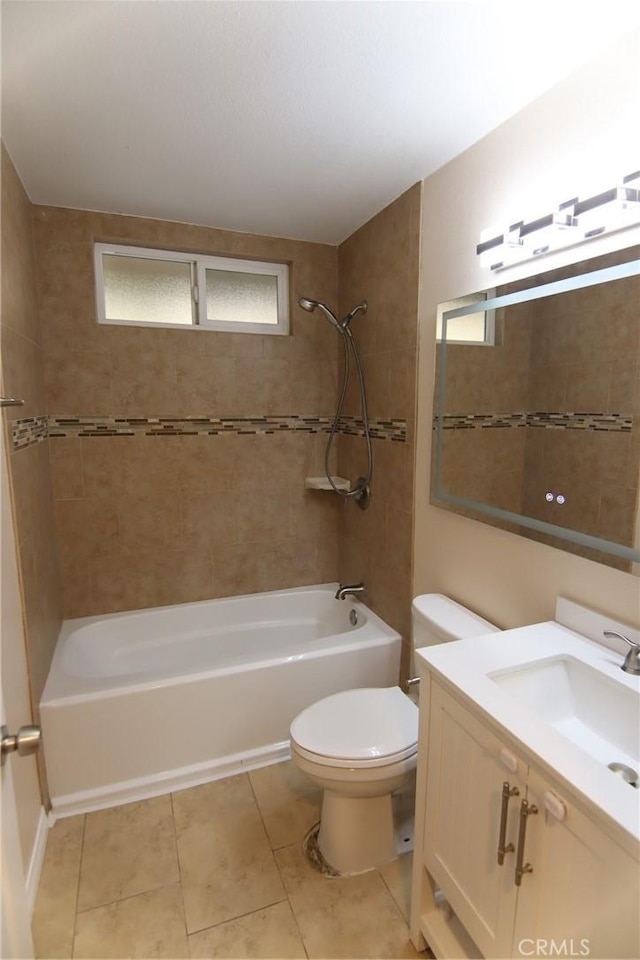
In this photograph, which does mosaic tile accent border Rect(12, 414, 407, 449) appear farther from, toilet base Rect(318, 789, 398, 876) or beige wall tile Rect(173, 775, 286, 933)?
beige wall tile Rect(173, 775, 286, 933)

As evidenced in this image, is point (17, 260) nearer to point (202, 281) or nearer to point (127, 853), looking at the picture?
point (202, 281)

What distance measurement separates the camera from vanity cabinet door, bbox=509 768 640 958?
79 centimetres

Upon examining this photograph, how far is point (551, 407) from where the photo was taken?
1.45 metres

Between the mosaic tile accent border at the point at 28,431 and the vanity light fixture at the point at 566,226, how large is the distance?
1.70m

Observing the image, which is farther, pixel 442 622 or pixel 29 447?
pixel 29 447

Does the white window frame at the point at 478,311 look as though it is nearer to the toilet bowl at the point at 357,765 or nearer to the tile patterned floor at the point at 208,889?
the toilet bowl at the point at 357,765

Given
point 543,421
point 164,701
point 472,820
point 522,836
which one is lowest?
Answer: point 164,701

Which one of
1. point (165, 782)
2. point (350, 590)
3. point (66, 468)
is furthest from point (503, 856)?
point (66, 468)

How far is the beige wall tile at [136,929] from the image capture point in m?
1.37

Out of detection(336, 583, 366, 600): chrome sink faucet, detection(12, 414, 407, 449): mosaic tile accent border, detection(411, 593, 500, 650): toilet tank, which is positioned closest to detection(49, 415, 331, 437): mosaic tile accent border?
detection(12, 414, 407, 449): mosaic tile accent border

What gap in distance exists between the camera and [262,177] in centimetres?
196

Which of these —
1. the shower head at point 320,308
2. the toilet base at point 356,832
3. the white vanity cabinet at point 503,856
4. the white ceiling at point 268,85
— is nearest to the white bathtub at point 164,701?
the toilet base at point 356,832

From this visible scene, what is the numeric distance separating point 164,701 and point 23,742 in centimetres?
130

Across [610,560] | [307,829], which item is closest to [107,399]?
[307,829]
